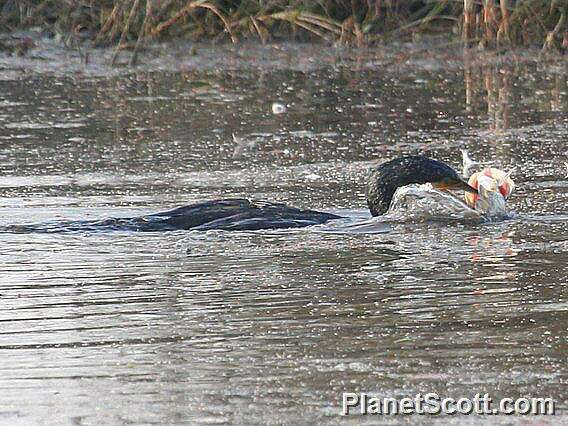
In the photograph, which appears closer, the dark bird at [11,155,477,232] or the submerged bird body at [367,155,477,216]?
the dark bird at [11,155,477,232]

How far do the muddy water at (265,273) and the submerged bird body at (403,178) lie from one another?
149mm

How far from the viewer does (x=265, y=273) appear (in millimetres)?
4469

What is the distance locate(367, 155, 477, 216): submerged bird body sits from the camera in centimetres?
542

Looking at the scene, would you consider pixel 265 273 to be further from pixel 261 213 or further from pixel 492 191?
pixel 492 191

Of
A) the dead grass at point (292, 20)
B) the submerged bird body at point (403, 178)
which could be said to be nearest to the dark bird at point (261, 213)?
the submerged bird body at point (403, 178)

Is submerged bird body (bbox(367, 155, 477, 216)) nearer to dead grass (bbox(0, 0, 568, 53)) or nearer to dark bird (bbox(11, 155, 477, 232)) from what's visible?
dark bird (bbox(11, 155, 477, 232))

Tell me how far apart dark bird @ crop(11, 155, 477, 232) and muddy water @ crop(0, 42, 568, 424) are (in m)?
0.10

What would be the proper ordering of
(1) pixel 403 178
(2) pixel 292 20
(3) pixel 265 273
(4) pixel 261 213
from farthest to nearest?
(2) pixel 292 20 → (1) pixel 403 178 → (4) pixel 261 213 → (3) pixel 265 273

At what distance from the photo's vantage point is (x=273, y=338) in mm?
3627

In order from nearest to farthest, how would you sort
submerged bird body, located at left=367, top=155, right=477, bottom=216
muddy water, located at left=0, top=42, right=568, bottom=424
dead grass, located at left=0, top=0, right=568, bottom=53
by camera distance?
muddy water, located at left=0, top=42, right=568, bottom=424 < submerged bird body, located at left=367, top=155, right=477, bottom=216 < dead grass, located at left=0, top=0, right=568, bottom=53

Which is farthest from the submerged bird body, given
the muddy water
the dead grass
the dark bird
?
the dead grass

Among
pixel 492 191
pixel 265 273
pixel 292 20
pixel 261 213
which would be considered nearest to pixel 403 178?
pixel 492 191

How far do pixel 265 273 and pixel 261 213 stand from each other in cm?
85

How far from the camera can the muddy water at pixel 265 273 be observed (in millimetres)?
3229
